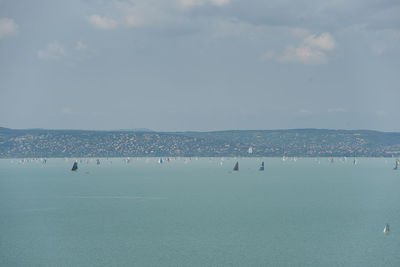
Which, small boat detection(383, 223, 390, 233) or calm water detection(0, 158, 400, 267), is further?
small boat detection(383, 223, 390, 233)

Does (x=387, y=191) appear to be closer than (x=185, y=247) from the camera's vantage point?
No

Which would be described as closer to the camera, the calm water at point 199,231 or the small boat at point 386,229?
the calm water at point 199,231

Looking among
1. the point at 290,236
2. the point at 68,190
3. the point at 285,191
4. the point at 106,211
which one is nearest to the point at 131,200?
the point at 106,211

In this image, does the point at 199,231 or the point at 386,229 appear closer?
the point at 386,229

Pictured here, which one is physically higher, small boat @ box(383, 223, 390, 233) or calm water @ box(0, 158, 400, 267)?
small boat @ box(383, 223, 390, 233)

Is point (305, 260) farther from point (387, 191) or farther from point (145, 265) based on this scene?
point (387, 191)

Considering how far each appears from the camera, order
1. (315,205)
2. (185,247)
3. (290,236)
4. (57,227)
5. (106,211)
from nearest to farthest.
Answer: (185,247), (290,236), (57,227), (106,211), (315,205)

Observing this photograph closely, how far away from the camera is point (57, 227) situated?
65625mm

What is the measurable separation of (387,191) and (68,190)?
7229cm

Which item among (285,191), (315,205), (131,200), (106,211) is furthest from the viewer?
(285,191)

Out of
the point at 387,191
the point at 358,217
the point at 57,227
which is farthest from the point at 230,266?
the point at 387,191

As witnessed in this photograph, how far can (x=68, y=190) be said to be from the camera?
12294 cm

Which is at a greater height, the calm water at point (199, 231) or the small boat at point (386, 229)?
the small boat at point (386, 229)

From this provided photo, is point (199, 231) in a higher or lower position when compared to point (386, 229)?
lower
